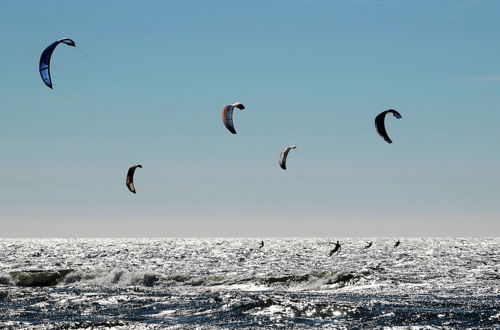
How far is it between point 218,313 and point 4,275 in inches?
967

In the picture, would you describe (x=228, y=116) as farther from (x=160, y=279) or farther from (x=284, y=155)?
(x=160, y=279)

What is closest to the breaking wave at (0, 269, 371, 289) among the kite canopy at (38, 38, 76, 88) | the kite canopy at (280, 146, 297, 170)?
the kite canopy at (280, 146, 297, 170)

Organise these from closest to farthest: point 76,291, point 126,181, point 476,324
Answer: point 476,324, point 76,291, point 126,181

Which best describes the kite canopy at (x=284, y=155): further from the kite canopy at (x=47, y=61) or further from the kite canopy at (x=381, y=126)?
the kite canopy at (x=47, y=61)

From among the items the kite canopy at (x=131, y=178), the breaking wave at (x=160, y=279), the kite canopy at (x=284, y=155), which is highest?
the kite canopy at (x=284, y=155)

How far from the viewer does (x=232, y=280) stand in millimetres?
35906

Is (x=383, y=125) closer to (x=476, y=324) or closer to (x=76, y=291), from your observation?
(x=476, y=324)

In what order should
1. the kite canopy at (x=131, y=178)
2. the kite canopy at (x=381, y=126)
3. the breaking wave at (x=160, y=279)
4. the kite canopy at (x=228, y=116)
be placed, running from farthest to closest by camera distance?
the breaking wave at (x=160, y=279)
the kite canopy at (x=131, y=178)
the kite canopy at (x=228, y=116)
the kite canopy at (x=381, y=126)

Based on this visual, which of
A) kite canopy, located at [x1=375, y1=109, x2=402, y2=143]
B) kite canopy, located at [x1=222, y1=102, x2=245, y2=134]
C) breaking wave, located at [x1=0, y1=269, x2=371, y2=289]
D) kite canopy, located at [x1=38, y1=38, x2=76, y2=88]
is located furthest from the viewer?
breaking wave, located at [x1=0, y1=269, x2=371, y2=289]

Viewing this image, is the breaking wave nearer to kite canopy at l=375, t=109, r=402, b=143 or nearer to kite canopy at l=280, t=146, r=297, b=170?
kite canopy at l=280, t=146, r=297, b=170

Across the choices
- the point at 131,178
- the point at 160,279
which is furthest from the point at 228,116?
the point at 160,279

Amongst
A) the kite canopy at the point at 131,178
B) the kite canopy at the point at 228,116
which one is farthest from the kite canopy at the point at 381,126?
the kite canopy at the point at 131,178

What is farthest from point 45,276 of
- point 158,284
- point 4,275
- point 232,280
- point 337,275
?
point 337,275

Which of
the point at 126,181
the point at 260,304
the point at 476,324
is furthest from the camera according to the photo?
the point at 126,181
